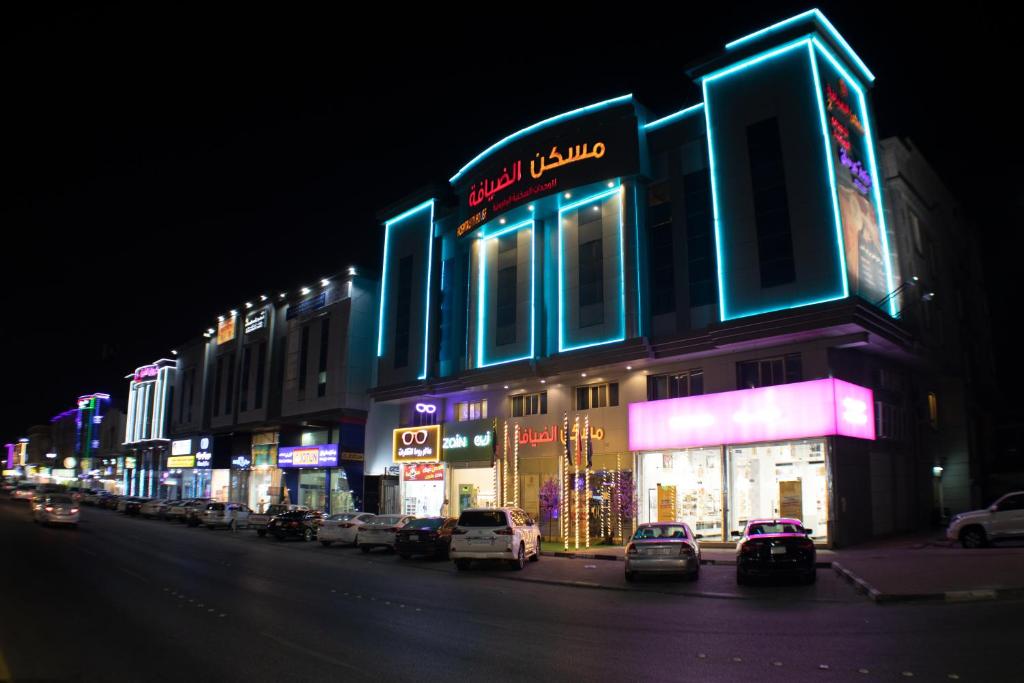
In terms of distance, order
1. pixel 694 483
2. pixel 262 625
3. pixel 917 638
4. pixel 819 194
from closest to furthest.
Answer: pixel 917 638, pixel 262 625, pixel 819 194, pixel 694 483

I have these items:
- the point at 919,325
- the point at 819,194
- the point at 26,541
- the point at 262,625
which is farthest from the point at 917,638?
the point at 26,541

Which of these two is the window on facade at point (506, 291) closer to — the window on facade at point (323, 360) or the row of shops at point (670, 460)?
the row of shops at point (670, 460)

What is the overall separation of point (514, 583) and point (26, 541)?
19.8 metres

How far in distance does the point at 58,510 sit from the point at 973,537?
3894cm

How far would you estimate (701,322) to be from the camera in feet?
93.6

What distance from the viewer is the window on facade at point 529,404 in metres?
35.0

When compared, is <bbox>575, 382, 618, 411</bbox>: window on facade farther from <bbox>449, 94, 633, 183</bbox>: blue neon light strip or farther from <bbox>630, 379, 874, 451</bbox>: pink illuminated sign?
<bbox>449, 94, 633, 183</bbox>: blue neon light strip

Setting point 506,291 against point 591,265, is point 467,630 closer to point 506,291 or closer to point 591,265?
point 591,265

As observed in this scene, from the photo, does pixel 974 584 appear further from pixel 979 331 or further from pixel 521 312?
pixel 979 331

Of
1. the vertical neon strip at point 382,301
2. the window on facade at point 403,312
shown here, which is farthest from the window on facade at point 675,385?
the vertical neon strip at point 382,301

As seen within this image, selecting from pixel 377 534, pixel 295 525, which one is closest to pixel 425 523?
pixel 377 534

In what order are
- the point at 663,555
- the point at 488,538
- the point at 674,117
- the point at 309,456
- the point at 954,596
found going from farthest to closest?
the point at 309,456, the point at 674,117, the point at 488,538, the point at 663,555, the point at 954,596

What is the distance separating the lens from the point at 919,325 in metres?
31.6

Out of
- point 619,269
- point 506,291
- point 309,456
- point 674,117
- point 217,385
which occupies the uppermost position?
point 674,117
